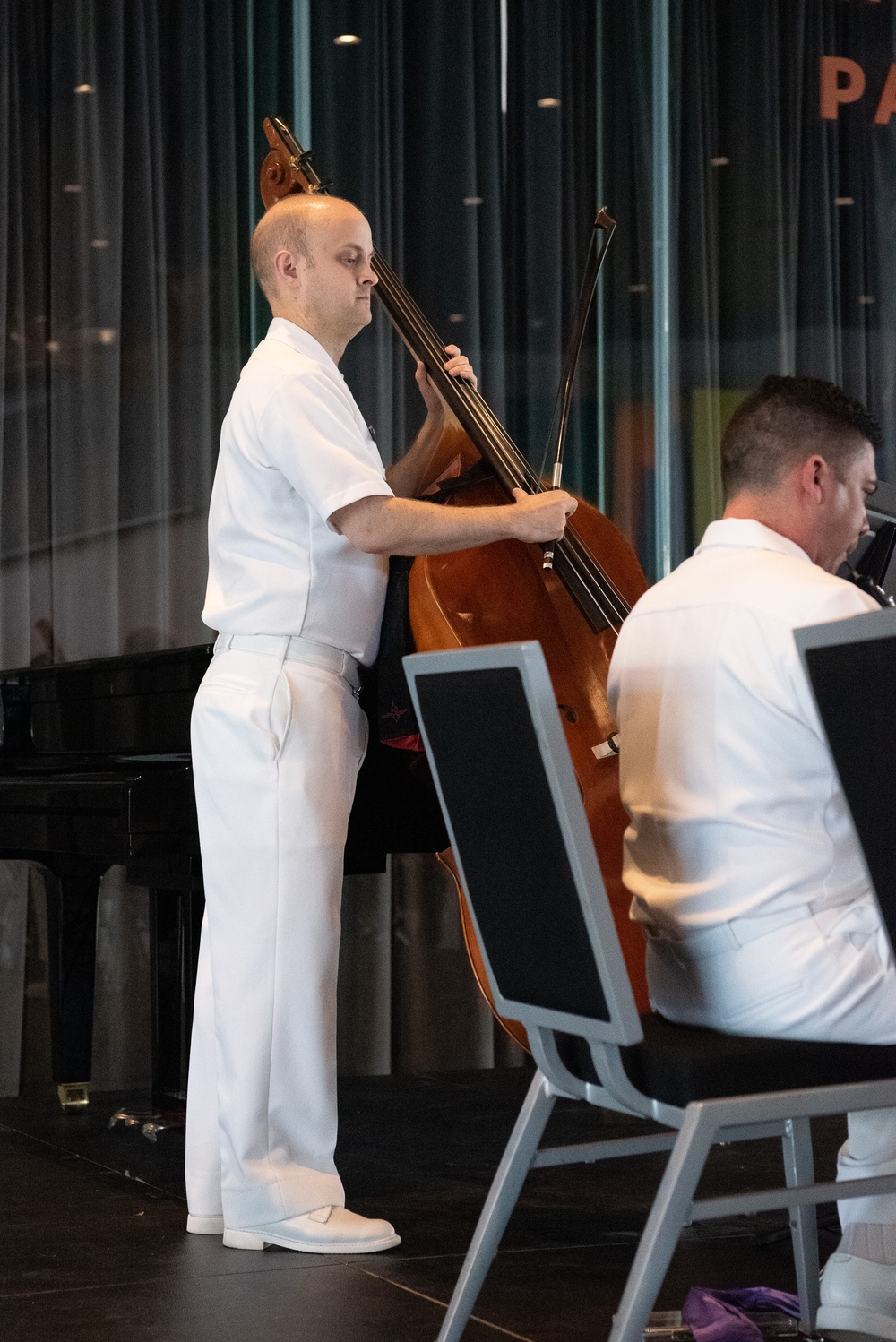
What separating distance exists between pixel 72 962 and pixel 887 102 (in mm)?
3713

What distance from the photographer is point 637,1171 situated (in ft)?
9.78

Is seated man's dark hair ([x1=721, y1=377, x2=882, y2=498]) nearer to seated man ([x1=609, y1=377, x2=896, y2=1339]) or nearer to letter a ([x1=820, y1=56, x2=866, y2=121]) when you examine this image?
seated man ([x1=609, y1=377, x2=896, y2=1339])

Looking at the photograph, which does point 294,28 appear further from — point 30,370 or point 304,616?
point 304,616

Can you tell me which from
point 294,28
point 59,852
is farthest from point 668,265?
point 59,852

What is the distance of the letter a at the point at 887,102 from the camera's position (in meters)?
5.39

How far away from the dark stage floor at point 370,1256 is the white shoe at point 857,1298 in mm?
291

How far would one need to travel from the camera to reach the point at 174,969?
3.23 m

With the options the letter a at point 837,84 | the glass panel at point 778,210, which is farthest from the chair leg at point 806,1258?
the letter a at point 837,84

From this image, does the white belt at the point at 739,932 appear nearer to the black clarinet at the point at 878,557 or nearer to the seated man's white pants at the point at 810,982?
the seated man's white pants at the point at 810,982

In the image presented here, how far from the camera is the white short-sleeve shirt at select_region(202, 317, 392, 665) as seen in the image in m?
2.41

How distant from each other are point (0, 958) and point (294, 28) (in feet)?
8.71

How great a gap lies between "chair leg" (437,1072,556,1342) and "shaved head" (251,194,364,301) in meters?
1.34

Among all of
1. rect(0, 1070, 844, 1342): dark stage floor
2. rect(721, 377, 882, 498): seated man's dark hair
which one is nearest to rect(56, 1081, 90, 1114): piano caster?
rect(0, 1070, 844, 1342): dark stage floor

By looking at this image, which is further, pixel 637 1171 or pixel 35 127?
pixel 35 127
